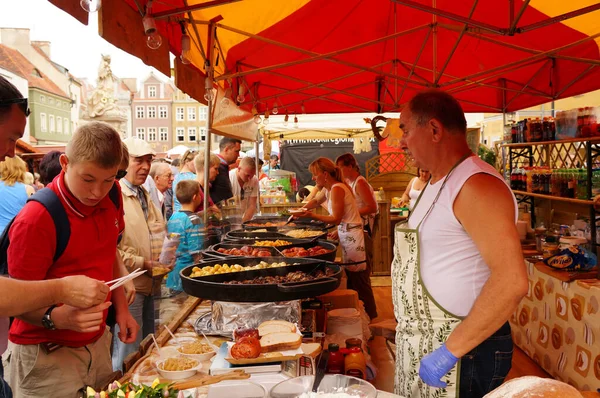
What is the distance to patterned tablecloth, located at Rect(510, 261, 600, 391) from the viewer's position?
401 centimetres

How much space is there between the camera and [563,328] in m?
4.48

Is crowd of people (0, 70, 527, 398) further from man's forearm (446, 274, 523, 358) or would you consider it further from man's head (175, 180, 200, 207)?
man's head (175, 180, 200, 207)

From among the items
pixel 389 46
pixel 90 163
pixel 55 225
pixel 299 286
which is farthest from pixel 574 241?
pixel 55 225

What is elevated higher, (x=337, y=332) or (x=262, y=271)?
(x=262, y=271)

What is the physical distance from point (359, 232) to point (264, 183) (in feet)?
22.2

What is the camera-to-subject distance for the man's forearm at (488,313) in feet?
5.57

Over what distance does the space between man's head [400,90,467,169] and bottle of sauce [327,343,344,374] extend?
1.02m

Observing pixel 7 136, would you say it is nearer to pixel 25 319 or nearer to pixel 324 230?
pixel 25 319

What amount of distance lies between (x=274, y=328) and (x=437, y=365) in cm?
74

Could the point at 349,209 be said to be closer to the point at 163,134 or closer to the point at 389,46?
the point at 389,46

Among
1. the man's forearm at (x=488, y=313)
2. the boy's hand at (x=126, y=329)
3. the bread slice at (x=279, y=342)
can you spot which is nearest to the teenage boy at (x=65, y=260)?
the boy's hand at (x=126, y=329)

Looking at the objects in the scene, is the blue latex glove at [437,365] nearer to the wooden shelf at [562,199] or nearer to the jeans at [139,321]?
the jeans at [139,321]

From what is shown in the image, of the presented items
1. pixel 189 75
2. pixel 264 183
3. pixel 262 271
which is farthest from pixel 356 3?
pixel 264 183

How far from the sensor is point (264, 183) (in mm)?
12320
